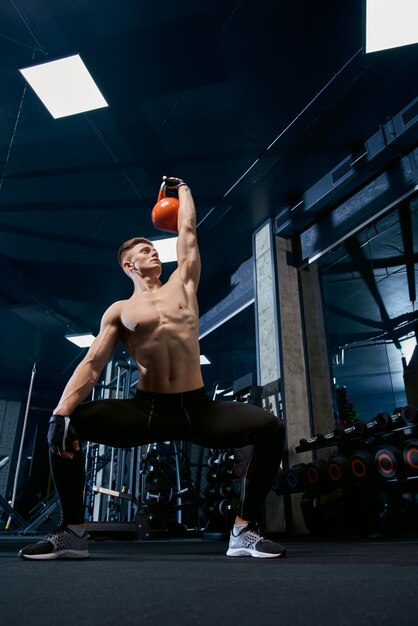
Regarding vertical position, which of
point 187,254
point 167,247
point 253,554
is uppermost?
point 167,247

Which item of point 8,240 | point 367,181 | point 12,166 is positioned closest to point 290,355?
point 367,181

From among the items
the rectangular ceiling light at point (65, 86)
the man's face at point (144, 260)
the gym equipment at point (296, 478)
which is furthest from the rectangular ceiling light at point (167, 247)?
the man's face at point (144, 260)

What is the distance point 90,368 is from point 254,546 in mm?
819

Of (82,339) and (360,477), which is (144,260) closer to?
(360,477)

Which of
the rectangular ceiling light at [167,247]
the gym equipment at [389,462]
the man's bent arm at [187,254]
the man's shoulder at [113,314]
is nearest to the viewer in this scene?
the man's shoulder at [113,314]

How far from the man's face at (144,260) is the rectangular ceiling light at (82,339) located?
5.82m

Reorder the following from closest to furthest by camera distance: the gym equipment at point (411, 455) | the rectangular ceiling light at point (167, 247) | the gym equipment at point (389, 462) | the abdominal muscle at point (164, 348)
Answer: the abdominal muscle at point (164, 348) → the gym equipment at point (411, 455) → the gym equipment at point (389, 462) → the rectangular ceiling light at point (167, 247)

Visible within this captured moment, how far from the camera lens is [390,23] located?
3.12 metres

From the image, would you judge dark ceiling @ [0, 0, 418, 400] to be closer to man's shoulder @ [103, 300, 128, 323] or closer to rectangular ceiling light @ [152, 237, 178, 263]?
rectangular ceiling light @ [152, 237, 178, 263]

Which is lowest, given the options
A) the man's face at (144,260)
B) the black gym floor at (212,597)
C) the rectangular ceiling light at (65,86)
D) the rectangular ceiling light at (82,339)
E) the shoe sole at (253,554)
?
the shoe sole at (253,554)

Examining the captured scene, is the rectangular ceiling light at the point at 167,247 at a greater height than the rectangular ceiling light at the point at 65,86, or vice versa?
the rectangular ceiling light at the point at 65,86

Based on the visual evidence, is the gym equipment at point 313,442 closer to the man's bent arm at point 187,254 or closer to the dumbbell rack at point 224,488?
the dumbbell rack at point 224,488

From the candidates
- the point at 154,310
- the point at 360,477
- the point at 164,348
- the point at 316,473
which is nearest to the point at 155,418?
the point at 164,348

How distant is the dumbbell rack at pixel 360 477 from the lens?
3088 millimetres
